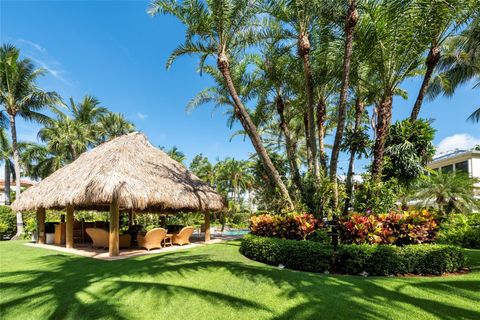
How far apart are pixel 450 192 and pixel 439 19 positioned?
13.1 meters

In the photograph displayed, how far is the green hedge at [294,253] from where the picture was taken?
26.0 feet

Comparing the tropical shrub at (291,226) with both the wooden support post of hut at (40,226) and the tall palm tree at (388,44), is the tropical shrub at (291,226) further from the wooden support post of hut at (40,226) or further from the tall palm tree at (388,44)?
the wooden support post of hut at (40,226)

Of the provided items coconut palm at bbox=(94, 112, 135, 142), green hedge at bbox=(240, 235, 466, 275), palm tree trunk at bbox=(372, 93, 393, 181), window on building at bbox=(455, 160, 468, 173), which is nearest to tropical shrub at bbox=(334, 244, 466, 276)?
green hedge at bbox=(240, 235, 466, 275)

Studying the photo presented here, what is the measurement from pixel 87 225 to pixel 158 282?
34.0 feet

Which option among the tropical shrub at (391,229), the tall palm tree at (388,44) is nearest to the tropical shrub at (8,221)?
the tropical shrub at (391,229)

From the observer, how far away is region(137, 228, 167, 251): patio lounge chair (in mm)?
11832

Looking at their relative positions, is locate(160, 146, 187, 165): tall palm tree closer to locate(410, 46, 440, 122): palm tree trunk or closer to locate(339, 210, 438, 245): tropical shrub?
locate(410, 46, 440, 122): palm tree trunk

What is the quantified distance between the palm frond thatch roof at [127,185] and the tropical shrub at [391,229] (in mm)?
6954

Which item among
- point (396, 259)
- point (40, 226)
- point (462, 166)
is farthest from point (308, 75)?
point (462, 166)

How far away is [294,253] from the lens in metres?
8.30

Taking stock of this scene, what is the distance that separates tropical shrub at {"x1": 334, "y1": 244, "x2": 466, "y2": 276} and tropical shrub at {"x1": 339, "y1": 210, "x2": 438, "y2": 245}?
386mm

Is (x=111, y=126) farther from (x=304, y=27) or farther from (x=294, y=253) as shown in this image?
(x=294, y=253)

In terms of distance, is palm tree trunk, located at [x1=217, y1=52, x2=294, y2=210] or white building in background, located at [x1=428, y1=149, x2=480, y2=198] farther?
white building in background, located at [x1=428, y1=149, x2=480, y2=198]

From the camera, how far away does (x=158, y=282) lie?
6715 mm
